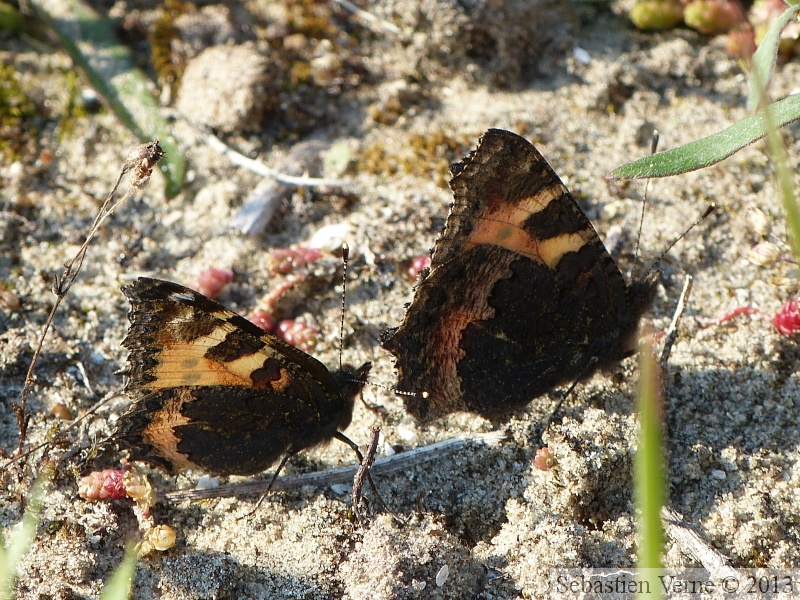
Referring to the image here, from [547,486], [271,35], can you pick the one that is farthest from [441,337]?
[271,35]

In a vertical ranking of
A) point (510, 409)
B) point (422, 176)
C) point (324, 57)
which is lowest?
point (510, 409)

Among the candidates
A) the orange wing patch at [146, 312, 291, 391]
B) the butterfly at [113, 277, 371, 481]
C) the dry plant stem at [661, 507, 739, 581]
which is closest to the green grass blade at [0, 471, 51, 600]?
the butterfly at [113, 277, 371, 481]

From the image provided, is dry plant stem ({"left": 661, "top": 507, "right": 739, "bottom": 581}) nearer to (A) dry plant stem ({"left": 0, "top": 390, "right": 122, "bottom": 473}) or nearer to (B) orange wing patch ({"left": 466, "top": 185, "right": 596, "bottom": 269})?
(B) orange wing patch ({"left": 466, "top": 185, "right": 596, "bottom": 269})

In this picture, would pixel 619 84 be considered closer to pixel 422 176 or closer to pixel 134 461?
Result: pixel 422 176

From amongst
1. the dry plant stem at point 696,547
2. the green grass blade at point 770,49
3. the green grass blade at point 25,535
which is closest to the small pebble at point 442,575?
the dry plant stem at point 696,547

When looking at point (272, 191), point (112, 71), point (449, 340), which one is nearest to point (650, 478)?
point (449, 340)

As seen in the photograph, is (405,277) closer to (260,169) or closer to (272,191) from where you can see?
(272,191)

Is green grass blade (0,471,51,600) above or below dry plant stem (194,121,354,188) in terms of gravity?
below
